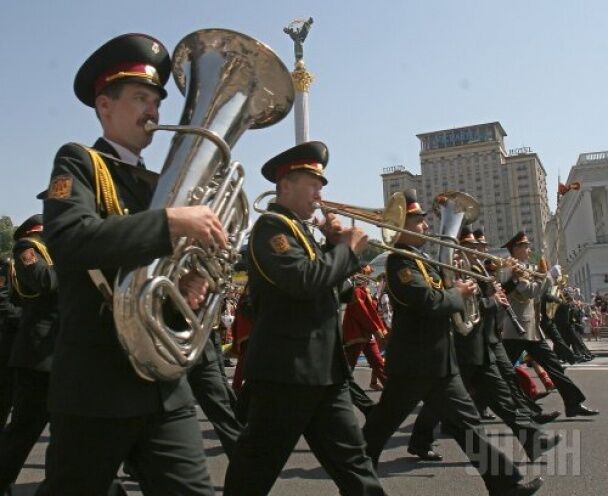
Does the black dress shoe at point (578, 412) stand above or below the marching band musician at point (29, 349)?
below

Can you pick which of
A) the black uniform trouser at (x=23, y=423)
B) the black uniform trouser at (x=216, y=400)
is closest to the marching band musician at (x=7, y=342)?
the black uniform trouser at (x=23, y=423)

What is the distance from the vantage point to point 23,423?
4164 mm

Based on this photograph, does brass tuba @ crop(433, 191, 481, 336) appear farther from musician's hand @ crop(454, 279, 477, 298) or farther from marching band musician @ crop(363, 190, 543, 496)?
marching band musician @ crop(363, 190, 543, 496)

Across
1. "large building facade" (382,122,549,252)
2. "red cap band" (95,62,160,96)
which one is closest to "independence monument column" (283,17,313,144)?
"red cap band" (95,62,160,96)

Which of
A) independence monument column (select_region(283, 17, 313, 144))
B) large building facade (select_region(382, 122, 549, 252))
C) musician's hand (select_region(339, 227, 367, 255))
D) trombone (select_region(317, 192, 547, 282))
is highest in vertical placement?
large building facade (select_region(382, 122, 549, 252))

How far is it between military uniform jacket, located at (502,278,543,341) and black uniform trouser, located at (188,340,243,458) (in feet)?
12.7

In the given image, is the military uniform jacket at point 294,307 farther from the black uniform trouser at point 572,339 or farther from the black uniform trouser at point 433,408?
the black uniform trouser at point 572,339

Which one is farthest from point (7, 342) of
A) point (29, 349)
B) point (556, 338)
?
point (556, 338)

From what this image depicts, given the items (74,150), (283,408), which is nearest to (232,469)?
(283,408)

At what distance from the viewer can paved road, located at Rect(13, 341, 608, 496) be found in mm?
4773

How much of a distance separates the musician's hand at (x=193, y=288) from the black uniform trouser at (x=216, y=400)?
8.13 feet

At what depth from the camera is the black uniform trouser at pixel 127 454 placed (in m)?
2.19

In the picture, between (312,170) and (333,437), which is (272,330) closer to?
(333,437)

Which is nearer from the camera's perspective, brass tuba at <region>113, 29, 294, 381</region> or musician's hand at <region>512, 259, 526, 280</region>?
brass tuba at <region>113, 29, 294, 381</region>
